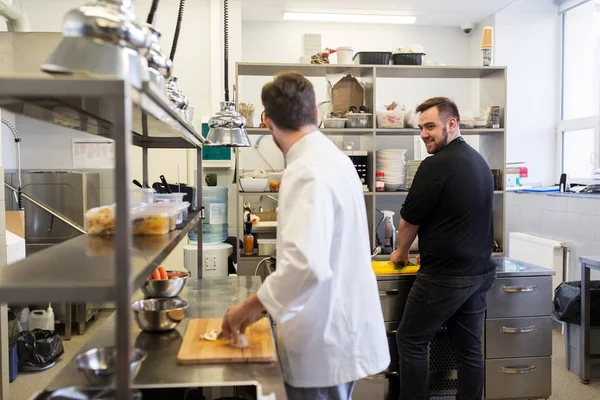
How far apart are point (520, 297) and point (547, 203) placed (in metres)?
2.01

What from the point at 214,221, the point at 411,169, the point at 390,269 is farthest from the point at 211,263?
the point at 411,169

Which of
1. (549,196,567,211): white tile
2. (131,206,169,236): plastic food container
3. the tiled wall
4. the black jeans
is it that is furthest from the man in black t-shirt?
(549,196,567,211): white tile

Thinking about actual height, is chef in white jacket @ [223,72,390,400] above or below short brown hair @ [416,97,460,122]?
below

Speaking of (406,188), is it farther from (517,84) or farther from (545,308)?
(517,84)

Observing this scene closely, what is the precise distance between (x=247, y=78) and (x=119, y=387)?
4776mm

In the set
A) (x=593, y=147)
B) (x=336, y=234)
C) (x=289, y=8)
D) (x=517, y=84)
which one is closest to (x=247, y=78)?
(x=289, y=8)

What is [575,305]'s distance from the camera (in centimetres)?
376

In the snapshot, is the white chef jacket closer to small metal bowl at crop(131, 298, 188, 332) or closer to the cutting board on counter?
the cutting board on counter

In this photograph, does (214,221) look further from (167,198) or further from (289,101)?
(289,101)

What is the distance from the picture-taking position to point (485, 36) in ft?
12.8

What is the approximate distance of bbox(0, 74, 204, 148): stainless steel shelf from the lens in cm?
91

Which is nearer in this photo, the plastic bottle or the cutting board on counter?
the cutting board on counter

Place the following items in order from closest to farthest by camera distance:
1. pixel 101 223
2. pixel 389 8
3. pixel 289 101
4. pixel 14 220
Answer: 1. pixel 101 223
2. pixel 289 101
3. pixel 14 220
4. pixel 389 8

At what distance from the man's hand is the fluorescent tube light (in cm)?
436
